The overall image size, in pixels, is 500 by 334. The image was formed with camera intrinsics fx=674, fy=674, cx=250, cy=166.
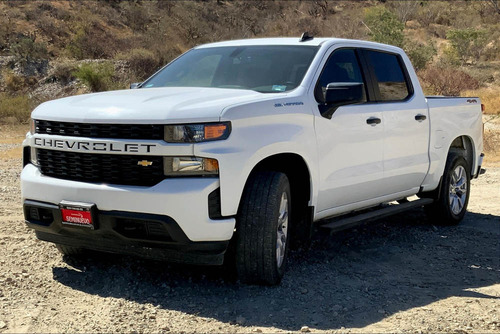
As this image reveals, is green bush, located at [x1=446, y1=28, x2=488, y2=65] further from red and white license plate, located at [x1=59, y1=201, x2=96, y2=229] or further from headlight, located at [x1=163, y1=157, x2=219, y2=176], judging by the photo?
red and white license plate, located at [x1=59, y1=201, x2=96, y2=229]

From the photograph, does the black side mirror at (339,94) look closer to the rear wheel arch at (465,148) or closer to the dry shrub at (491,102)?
the rear wheel arch at (465,148)

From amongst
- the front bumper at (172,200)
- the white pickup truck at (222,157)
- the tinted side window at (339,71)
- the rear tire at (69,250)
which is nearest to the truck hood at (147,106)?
the white pickup truck at (222,157)

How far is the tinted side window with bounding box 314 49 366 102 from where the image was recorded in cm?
545

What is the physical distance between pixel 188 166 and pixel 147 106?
507 mm

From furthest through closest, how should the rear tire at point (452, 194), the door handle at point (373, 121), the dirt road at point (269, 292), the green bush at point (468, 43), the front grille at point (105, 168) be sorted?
the green bush at point (468, 43) → the rear tire at point (452, 194) → the door handle at point (373, 121) → the front grille at point (105, 168) → the dirt road at point (269, 292)

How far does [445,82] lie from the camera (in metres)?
23.1

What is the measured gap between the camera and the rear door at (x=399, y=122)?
616 centimetres

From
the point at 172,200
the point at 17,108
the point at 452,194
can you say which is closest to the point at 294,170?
the point at 172,200

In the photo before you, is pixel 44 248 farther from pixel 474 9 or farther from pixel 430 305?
pixel 474 9

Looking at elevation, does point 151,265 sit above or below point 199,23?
above

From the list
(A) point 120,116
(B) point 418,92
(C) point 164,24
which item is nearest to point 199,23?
(C) point 164,24

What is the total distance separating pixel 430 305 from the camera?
15.5 ft

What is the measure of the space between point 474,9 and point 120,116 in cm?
4470

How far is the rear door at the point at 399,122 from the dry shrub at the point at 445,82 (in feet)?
53.4
